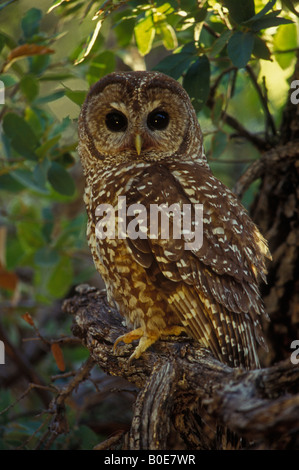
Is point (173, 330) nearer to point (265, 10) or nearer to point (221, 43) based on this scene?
point (221, 43)

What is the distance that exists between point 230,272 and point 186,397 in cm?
59

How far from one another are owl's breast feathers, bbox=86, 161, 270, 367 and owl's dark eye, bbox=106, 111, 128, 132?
0.24 meters

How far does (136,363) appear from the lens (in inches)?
78.7

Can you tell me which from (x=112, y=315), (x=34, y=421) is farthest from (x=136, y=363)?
(x=34, y=421)

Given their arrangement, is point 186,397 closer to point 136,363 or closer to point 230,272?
point 136,363

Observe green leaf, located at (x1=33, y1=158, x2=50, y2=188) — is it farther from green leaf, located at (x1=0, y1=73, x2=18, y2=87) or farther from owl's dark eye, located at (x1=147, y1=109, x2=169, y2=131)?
owl's dark eye, located at (x1=147, y1=109, x2=169, y2=131)

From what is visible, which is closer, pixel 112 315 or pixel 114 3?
pixel 114 3

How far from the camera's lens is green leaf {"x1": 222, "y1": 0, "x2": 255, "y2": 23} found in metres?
2.11

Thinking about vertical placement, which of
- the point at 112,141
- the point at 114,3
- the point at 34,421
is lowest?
the point at 34,421

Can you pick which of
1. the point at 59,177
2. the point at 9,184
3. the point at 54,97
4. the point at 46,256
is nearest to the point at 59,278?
the point at 46,256

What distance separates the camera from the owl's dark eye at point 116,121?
237 cm

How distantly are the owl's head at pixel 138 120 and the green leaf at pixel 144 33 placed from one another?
0.25 meters

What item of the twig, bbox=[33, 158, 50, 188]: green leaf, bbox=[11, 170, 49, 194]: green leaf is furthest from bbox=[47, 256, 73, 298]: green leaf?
the twig

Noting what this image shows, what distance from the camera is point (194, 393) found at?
5.24 ft
